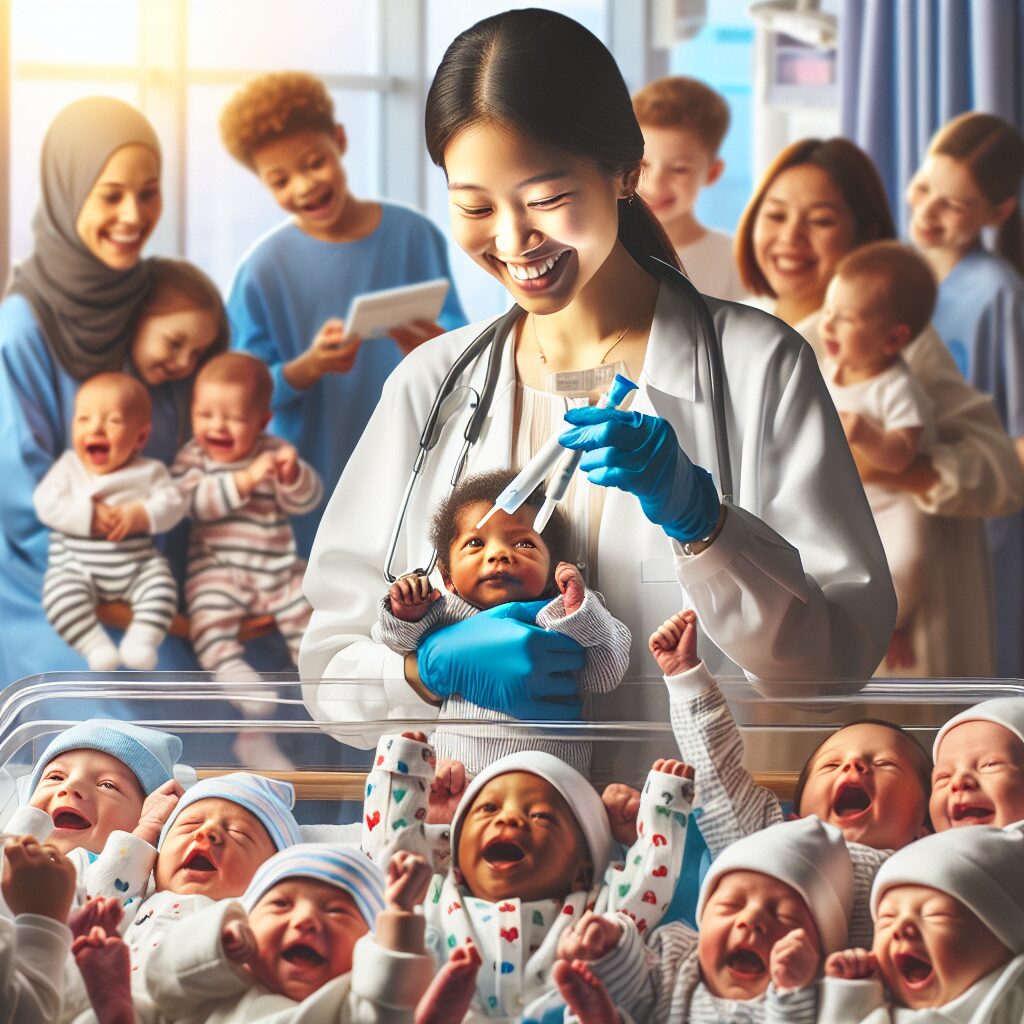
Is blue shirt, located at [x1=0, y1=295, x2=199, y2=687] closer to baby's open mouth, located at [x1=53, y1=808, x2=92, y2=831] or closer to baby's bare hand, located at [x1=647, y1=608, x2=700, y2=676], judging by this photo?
baby's open mouth, located at [x1=53, y1=808, x2=92, y2=831]

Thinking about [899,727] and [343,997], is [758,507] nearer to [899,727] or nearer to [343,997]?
[899,727]

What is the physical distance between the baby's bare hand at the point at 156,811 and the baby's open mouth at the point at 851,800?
22.2 inches

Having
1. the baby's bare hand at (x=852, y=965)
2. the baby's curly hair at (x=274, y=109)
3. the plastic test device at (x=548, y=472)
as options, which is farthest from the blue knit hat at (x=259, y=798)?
the baby's curly hair at (x=274, y=109)

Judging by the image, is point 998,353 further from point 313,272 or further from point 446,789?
point 446,789

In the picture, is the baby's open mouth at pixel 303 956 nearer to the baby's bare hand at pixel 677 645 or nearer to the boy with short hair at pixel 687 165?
the baby's bare hand at pixel 677 645

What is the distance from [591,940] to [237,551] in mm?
2289

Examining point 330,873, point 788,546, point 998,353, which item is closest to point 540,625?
point 788,546

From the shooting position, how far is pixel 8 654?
313 centimetres

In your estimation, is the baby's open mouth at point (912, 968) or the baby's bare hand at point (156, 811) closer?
the baby's open mouth at point (912, 968)

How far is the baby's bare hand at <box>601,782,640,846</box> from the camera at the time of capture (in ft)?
3.80

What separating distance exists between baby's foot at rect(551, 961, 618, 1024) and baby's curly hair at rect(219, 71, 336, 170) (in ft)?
8.63

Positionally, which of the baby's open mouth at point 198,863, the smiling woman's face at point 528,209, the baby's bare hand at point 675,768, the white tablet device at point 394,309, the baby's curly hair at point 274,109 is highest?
the baby's curly hair at point 274,109

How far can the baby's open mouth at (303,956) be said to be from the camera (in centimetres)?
105

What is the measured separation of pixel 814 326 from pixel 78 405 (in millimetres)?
1664
